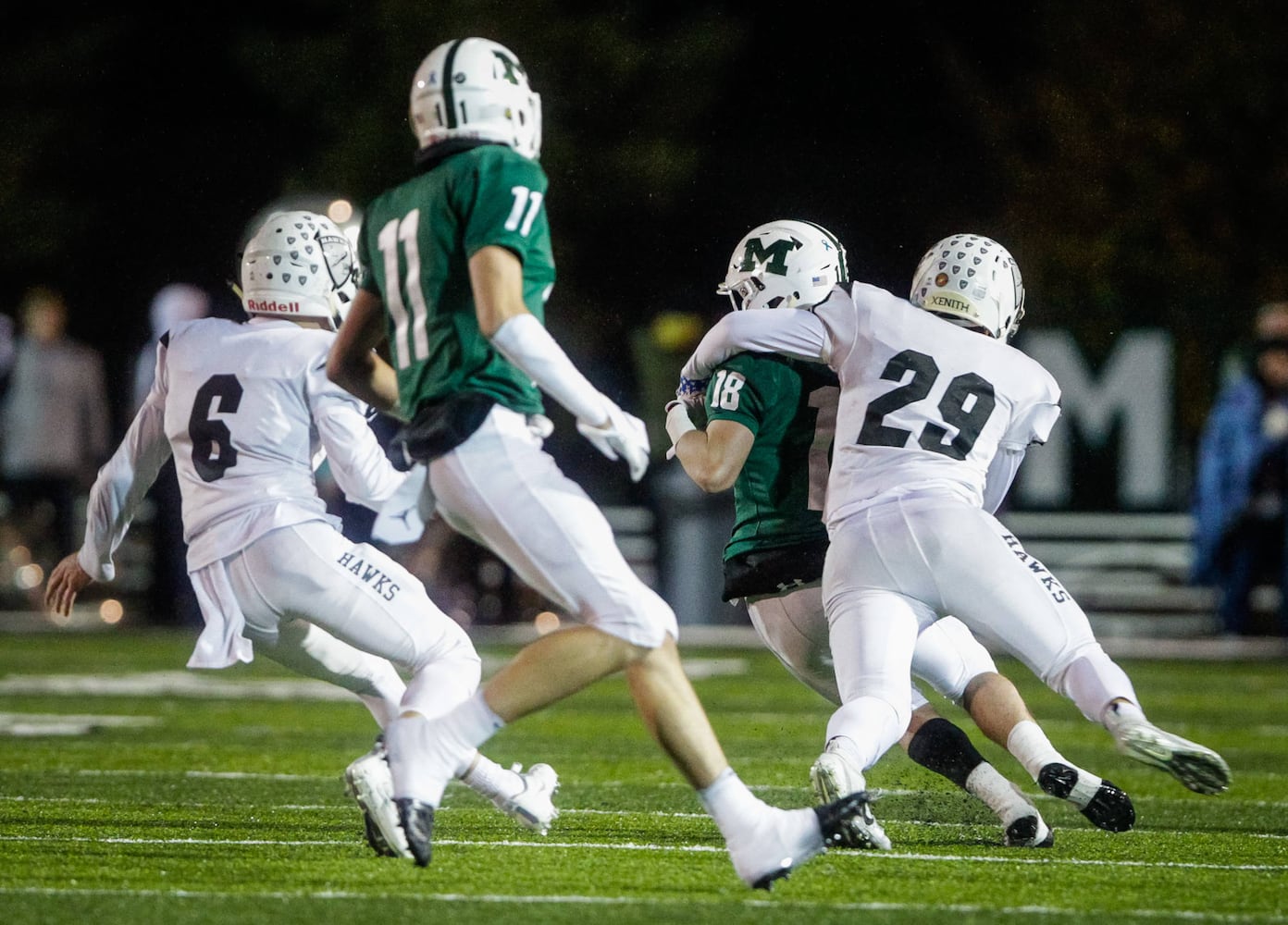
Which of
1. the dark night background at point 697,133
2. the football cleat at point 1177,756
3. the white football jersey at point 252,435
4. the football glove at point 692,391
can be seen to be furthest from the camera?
the dark night background at point 697,133

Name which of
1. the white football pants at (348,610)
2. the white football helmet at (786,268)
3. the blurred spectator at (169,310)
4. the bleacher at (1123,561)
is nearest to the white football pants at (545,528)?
the white football pants at (348,610)

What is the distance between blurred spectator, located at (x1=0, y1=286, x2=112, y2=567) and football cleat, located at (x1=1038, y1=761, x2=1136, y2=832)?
9730 mm

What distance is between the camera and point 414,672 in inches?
208

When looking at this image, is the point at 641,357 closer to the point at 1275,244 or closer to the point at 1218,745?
the point at 1218,745

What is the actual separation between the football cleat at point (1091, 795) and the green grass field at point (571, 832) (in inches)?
4.6

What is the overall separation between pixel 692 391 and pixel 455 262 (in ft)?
4.51

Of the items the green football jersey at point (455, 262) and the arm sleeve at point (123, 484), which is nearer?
the green football jersey at point (455, 262)

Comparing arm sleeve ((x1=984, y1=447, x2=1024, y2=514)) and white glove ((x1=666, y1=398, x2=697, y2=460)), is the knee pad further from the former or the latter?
white glove ((x1=666, y1=398, x2=697, y2=460))

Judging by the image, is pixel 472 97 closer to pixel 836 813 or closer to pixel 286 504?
pixel 286 504

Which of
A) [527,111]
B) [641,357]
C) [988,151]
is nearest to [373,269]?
[527,111]

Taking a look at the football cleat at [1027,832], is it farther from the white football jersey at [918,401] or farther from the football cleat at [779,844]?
the football cleat at [779,844]

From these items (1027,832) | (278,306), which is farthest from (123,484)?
(1027,832)

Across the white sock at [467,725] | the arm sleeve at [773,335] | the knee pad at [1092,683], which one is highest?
the arm sleeve at [773,335]

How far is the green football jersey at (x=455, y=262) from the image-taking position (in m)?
4.26
